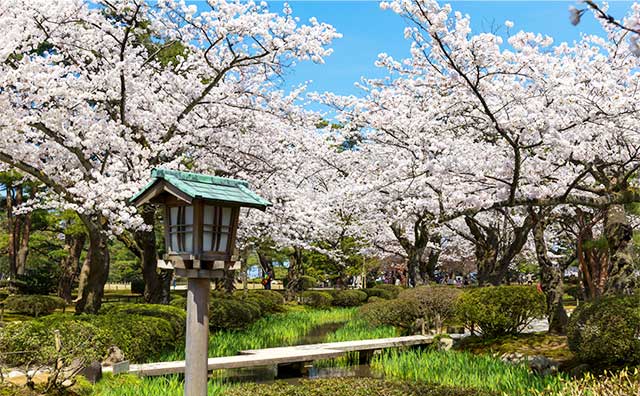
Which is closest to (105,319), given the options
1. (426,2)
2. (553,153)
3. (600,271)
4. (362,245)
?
(426,2)

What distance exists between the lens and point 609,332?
8.50m

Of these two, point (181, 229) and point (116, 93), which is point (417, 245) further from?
point (181, 229)

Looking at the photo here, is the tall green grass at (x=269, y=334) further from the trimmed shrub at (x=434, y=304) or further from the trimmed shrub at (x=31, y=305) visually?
the trimmed shrub at (x=31, y=305)

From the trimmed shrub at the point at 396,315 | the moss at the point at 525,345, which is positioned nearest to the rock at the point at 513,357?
the moss at the point at 525,345

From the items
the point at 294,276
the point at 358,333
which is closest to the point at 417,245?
the point at 358,333

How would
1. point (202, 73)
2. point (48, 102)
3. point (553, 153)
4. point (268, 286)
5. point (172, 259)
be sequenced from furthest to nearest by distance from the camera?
1. point (268, 286)
2. point (202, 73)
3. point (48, 102)
4. point (553, 153)
5. point (172, 259)

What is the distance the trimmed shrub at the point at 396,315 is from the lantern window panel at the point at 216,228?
11102 mm

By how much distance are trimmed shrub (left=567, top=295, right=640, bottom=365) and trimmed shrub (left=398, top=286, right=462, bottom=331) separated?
227 inches

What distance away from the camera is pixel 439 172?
10133 mm

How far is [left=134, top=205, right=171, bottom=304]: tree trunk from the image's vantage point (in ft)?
42.8

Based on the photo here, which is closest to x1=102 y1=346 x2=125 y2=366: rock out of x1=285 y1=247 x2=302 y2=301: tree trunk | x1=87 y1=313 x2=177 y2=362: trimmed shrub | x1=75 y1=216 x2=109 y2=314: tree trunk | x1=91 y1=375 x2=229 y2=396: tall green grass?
x1=87 y1=313 x2=177 y2=362: trimmed shrub

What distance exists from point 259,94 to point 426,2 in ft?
21.3

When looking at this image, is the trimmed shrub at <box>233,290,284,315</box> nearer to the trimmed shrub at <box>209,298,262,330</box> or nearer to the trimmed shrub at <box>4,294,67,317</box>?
the trimmed shrub at <box>209,298,262,330</box>

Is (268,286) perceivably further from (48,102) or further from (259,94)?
(48,102)
